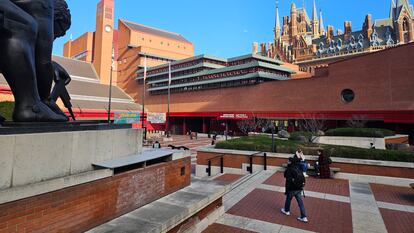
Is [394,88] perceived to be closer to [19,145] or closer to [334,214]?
[334,214]

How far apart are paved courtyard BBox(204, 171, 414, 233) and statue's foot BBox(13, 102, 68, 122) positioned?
4.70m

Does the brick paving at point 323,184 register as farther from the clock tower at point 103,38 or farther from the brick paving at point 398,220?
the clock tower at point 103,38

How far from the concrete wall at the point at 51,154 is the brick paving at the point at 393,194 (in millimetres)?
9752

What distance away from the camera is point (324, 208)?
26.9 ft

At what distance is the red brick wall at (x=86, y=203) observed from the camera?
11.1 feet

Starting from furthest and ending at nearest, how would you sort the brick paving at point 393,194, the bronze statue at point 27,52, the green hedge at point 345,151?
the green hedge at point 345,151 → the brick paving at point 393,194 → the bronze statue at point 27,52

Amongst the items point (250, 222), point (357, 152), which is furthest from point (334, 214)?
point (357, 152)

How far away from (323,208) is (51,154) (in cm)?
802

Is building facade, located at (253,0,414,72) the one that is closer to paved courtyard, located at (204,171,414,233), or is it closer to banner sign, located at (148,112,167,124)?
banner sign, located at (148,112,167,124)

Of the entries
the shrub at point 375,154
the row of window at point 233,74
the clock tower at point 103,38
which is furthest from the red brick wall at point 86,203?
the clock tower at point 103,38

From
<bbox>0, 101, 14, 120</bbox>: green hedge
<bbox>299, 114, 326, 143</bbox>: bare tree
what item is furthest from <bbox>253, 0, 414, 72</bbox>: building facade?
<bbox>0, 101, 14, 120</bbox>: green hedge

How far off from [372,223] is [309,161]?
21.0ft

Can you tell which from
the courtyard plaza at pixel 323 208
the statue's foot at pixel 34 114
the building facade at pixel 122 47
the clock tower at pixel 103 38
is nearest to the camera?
the statue's foot at pixel 34 114

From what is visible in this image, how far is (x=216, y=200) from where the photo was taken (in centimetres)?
734
